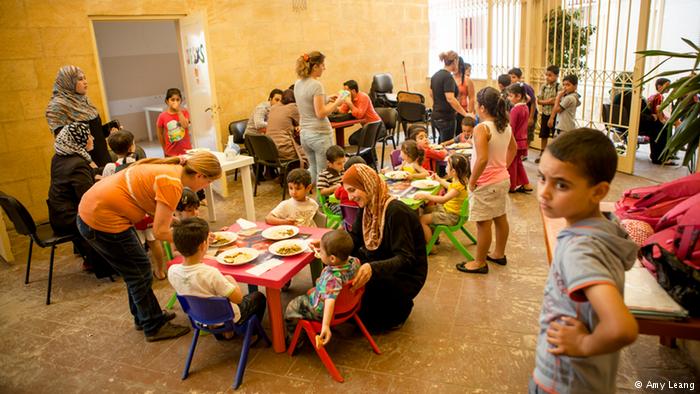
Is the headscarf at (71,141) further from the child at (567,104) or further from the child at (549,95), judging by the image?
the child at (549,95)

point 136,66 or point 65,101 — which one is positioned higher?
point 136,66

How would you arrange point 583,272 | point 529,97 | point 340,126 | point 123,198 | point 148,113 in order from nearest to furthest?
1. point 583,272
2. point 123,198
3. point 529,97
4. point 340,126
5. point 148,113

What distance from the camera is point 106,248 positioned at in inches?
123

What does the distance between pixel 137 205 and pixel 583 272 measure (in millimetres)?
2558

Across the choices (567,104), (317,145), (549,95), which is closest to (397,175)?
(317,145)

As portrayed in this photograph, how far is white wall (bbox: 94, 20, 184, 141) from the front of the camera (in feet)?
31.0

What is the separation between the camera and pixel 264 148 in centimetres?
613

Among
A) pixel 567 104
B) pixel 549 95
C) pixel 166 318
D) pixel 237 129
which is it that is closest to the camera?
pixel 166 318

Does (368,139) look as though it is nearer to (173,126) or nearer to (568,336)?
(173,126)

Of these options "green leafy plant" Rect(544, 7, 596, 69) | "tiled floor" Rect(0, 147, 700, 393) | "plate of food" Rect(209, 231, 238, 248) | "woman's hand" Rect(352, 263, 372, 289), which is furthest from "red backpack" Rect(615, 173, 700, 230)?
"green leafy plant" Rect(544, 7, 596, 69)

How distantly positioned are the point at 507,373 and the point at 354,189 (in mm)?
1330

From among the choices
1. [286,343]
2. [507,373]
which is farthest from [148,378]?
[507,373]

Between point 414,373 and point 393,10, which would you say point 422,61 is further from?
point 414,373

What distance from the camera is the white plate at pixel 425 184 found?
423 cm
